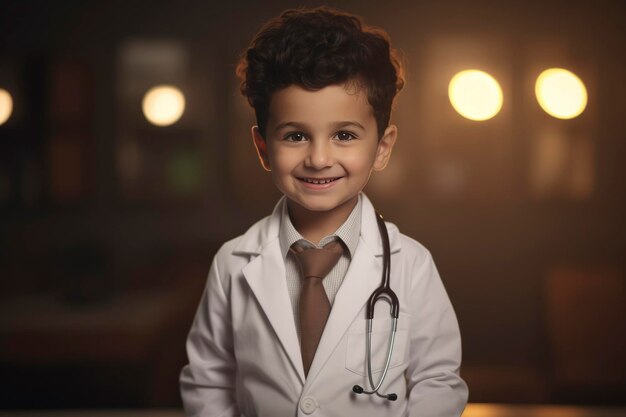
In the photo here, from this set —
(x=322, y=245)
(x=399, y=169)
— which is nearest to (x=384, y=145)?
(x=322, y=245)

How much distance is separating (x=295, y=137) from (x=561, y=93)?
2.55 feet

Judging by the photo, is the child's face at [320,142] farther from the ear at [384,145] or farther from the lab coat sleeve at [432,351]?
the lab coat sleeve at [432,351]

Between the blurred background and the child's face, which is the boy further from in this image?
the blurred background

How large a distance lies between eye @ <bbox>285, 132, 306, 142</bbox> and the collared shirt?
0.50ft

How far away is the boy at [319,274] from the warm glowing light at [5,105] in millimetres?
727

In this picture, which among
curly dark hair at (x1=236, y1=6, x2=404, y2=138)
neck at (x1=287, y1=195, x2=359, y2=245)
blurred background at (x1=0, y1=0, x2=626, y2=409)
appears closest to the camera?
curly dark hair at (x1=236, y1=6, x2=404, y2=138)

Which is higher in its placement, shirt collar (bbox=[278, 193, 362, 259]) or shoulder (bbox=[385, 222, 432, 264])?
shirt collar (bbox=[278, 193, 362, 259])

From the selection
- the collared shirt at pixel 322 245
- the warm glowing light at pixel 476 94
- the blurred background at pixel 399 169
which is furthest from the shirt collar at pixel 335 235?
the warm glowing light at pixel 476 94

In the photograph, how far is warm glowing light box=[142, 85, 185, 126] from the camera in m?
1.54

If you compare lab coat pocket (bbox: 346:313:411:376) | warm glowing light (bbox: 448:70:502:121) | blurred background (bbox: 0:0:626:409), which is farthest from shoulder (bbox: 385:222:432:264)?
warm glowing light (bbox: 448:70:502:121)

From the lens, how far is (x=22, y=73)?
5.08 ft

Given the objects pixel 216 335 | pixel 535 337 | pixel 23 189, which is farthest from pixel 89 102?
pixel 535 337

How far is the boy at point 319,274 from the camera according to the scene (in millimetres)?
1013

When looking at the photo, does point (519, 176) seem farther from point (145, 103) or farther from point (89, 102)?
point (89, 102)
